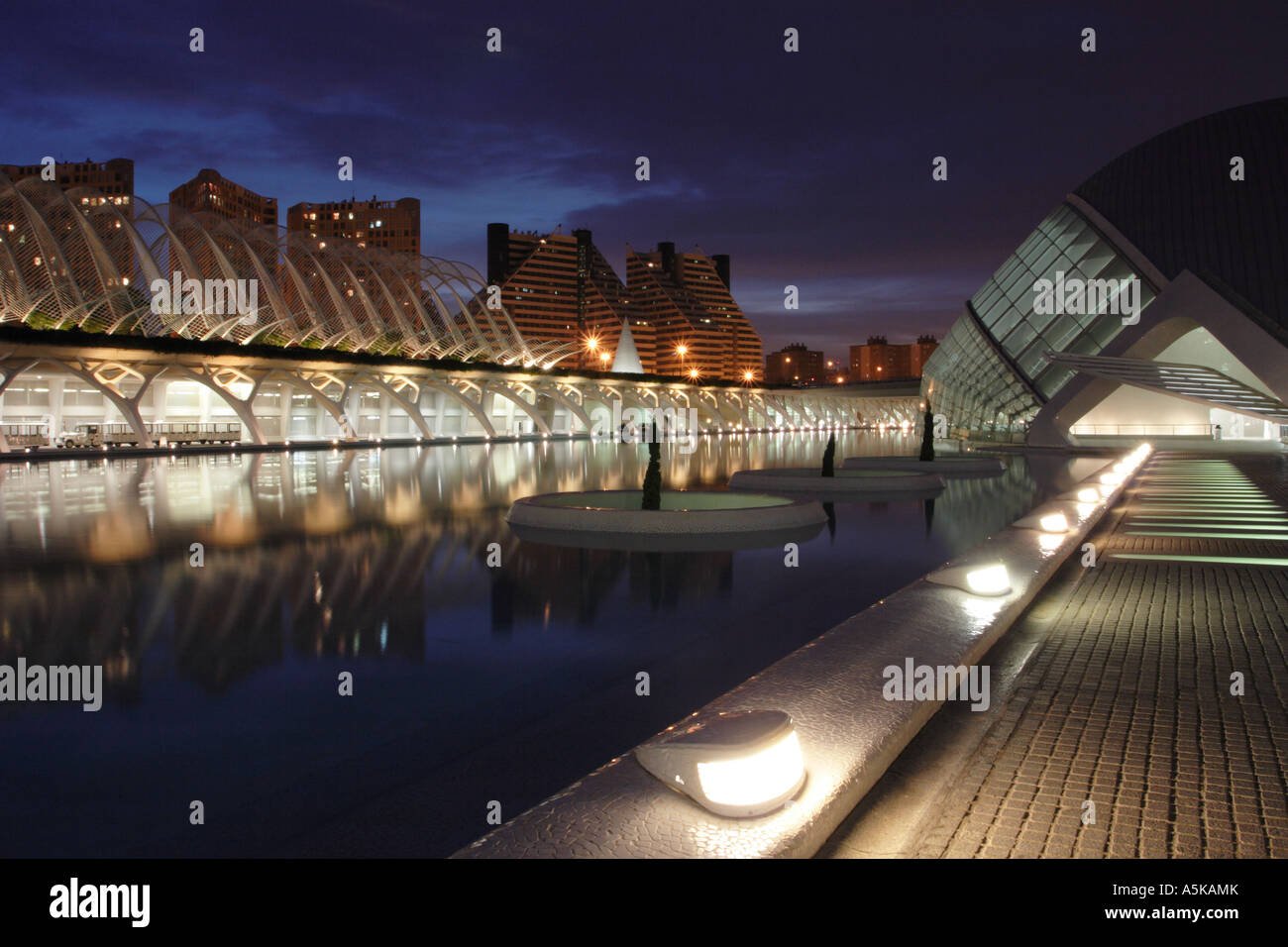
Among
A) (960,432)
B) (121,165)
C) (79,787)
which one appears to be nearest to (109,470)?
(79,787)

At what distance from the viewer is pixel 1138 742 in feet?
13.5

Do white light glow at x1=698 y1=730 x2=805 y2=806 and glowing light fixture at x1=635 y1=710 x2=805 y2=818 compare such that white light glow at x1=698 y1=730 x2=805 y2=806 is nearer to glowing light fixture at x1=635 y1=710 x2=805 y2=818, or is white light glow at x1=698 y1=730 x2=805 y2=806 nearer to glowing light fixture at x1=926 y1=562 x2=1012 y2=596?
glowing light fixture at x1=635 y1=710 x2=805 y2=818

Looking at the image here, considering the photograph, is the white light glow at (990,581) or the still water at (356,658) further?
the white light glow at (990,581)

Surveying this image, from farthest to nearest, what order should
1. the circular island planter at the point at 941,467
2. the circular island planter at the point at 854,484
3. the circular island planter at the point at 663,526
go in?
the circular island planter at the point at 941,467
the circular island planter at the point at 854,484
the circular island planter at the point at 663,526

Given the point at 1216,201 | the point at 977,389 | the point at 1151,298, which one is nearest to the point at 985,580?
the point at 1151,298

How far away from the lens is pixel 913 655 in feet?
17.1

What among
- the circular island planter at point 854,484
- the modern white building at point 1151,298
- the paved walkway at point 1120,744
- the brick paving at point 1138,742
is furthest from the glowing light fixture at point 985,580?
the modern white building at point 1151,298

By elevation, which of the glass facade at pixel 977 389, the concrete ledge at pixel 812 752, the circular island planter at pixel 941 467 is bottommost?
the concrete ledge at pixel 812 752

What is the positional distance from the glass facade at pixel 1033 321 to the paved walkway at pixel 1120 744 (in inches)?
1240

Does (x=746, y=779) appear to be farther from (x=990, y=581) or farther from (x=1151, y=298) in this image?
(x=1151, y=298)

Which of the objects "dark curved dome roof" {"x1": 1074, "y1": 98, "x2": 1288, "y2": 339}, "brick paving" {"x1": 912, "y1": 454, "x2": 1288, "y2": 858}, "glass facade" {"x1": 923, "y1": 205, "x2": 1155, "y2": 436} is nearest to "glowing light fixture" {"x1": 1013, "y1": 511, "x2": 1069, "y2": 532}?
"brick paving" {"x1": 912, "y1": 454, "x2": 1288, "y2": 858}

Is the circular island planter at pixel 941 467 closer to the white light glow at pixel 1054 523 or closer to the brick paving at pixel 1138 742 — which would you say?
the white light glow at pixel 1054 523

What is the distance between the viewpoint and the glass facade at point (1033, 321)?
36531 mm

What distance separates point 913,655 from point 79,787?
4.19 m
